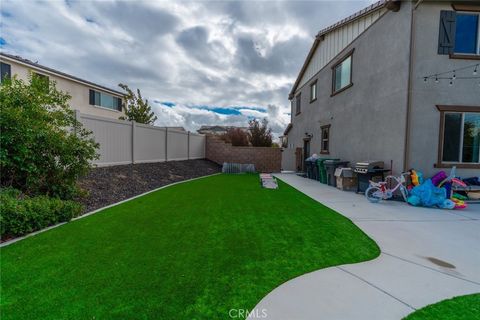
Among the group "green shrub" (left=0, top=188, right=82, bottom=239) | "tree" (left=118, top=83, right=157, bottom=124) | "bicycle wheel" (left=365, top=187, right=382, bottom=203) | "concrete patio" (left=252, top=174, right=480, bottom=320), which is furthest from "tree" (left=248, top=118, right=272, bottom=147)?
"green shrub" (left=0, top=188, right=82, bottom=239)

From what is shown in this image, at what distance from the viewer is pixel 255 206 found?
6.47 metres

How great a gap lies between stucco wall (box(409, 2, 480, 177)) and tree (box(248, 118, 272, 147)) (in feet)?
55.7

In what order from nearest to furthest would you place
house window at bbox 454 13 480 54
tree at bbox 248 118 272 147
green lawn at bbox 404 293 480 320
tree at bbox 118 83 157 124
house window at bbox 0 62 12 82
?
green lawn at bbox 404 293 480 320
house window at bbox 454 13 480 54
house window at bbox 0 62 12 82
tree at bbox 118 83 157 124
tree at bbox 248 118 272 147

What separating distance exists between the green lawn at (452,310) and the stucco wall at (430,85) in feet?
20.3

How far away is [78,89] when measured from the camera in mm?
20766

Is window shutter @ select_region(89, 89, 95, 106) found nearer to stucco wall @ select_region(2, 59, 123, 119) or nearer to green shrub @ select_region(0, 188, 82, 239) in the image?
stucco wall @ select_region(2, 59, 123, 119)

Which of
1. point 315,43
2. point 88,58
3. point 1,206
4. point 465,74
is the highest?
point 315,43

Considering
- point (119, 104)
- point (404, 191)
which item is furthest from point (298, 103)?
point (119, 104)

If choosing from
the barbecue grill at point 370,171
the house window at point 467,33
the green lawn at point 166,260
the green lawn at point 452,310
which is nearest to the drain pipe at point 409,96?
the barbecue grill at point 370,171

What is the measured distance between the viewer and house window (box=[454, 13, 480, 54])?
757cm

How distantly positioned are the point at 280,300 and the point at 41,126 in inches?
239

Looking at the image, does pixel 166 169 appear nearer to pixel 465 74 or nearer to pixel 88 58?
pixel 88 58

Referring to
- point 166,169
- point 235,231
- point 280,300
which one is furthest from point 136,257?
point 166,169

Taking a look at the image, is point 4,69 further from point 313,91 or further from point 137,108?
point 313,91
